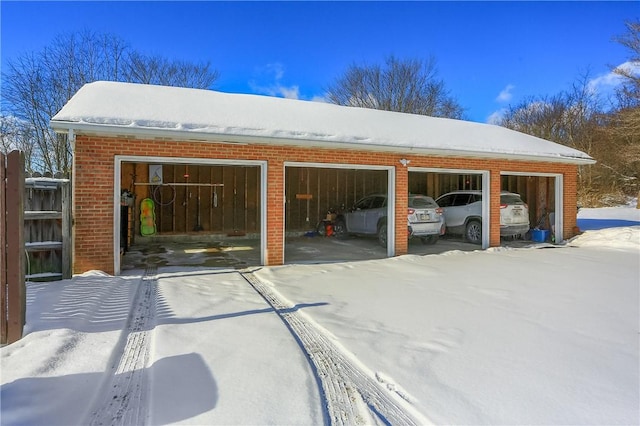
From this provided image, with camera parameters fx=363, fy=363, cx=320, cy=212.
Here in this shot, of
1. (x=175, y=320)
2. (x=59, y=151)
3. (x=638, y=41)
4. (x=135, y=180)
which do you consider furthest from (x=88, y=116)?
(x=638, y=41)

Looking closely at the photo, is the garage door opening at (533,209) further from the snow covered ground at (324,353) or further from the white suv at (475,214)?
the snow covered ground at (324,353)

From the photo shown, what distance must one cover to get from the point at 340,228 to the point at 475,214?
185 inches

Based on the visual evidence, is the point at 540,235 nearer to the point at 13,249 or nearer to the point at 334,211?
the point at 334,211

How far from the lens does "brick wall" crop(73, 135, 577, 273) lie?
6.32m

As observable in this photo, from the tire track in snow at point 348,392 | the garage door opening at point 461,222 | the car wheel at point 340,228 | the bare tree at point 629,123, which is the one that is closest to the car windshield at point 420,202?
the garage door opening at point 461,222

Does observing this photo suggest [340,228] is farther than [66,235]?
Yes

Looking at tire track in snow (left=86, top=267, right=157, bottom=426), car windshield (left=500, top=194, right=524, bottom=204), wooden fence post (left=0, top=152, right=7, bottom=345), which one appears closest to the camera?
tire track in snow (left=86, top=267, right=157, bottom=426)

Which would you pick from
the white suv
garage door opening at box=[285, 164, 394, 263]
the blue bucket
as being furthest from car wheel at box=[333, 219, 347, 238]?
the blue bucket

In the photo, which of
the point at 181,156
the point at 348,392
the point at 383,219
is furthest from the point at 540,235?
the point at 348,392

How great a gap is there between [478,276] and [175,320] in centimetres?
513

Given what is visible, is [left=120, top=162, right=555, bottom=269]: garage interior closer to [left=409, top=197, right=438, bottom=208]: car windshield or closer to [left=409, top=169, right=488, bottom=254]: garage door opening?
[left=409, top=169, right=488, bottom=254]: garage door opening

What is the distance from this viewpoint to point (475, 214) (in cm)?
1111

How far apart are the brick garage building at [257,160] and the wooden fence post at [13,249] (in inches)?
120

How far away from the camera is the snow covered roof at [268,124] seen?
6527mm
